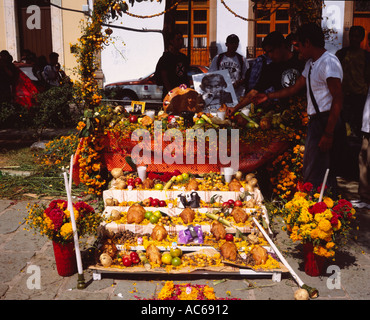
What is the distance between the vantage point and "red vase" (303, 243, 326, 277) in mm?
3707

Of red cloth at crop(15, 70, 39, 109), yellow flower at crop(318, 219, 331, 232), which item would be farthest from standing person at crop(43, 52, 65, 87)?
yellow flower at crop(318, 219, 331, 232)

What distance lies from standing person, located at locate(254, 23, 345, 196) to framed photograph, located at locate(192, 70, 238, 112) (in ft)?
5.38

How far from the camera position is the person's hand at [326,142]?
4.02m

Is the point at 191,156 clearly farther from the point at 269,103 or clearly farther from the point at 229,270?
the point at 229,270

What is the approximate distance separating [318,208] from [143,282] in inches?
66.6

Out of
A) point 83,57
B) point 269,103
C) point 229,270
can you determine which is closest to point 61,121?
point 83,57

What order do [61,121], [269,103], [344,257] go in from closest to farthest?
[344,257] → [269,103] → [61,121]

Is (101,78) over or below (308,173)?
over

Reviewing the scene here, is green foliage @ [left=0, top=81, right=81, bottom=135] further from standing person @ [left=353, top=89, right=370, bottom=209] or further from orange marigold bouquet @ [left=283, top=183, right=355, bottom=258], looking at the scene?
orange marigold bouquet @ [left=283, top=183, right=355, bottom=258]

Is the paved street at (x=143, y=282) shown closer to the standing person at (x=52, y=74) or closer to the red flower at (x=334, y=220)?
the red flower at (x=334, y=220)

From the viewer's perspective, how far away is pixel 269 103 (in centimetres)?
561

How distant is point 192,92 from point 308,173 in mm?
A: 2160

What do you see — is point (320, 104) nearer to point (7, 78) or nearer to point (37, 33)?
point (7, 78)

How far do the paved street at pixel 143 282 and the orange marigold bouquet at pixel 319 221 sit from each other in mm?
349
